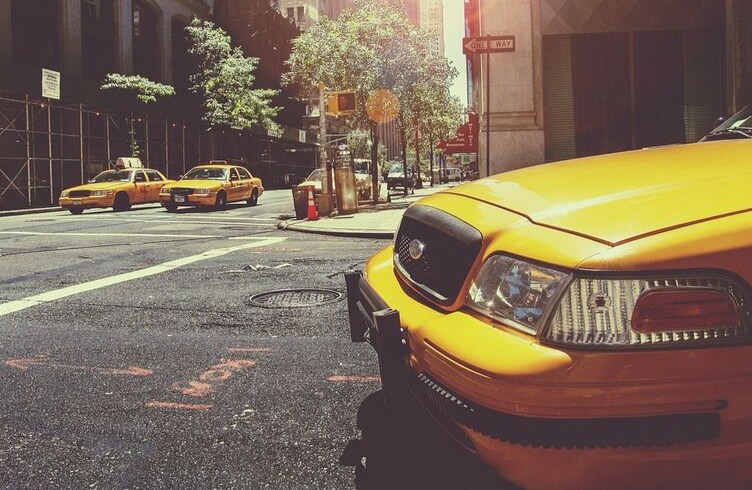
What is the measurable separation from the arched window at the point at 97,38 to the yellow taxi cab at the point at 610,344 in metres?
35.9

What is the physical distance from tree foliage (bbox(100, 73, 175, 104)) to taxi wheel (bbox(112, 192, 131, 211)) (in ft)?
34.5

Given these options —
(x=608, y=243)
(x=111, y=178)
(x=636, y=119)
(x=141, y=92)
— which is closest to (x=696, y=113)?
(x=636, y=119)

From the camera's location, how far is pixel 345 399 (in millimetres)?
3543

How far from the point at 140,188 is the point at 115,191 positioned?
69.7 inches

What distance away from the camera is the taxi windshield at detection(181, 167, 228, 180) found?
961 inches

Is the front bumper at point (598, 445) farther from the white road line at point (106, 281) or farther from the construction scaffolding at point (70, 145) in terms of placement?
the construction scaffolding at point (70, 145)

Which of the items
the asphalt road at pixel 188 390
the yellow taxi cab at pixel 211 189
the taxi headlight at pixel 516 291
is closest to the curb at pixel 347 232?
the asphalt road at pixel 188 390

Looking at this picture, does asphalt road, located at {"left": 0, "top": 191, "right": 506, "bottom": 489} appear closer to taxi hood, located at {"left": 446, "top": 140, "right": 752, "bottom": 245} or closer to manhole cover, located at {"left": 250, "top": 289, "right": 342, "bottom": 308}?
manhole cover, located at {"left": 250, "top": 289, "right": 342, "bottom": 308}

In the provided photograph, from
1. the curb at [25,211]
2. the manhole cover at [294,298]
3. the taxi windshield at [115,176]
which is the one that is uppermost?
the taxi windshield at [115,176]

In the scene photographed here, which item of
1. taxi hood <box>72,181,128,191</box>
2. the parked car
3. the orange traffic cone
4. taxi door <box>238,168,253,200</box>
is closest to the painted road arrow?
the orange traffic cone

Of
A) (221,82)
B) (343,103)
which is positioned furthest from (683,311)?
(221,82)

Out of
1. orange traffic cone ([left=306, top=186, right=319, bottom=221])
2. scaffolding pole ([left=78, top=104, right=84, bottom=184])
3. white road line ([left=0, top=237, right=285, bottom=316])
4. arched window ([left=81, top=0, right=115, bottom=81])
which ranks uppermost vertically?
arched window ([left=81, top=0, right=115, bottom=81])

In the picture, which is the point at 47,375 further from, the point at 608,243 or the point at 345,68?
the point at 345,68

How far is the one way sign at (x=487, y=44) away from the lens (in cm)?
979
